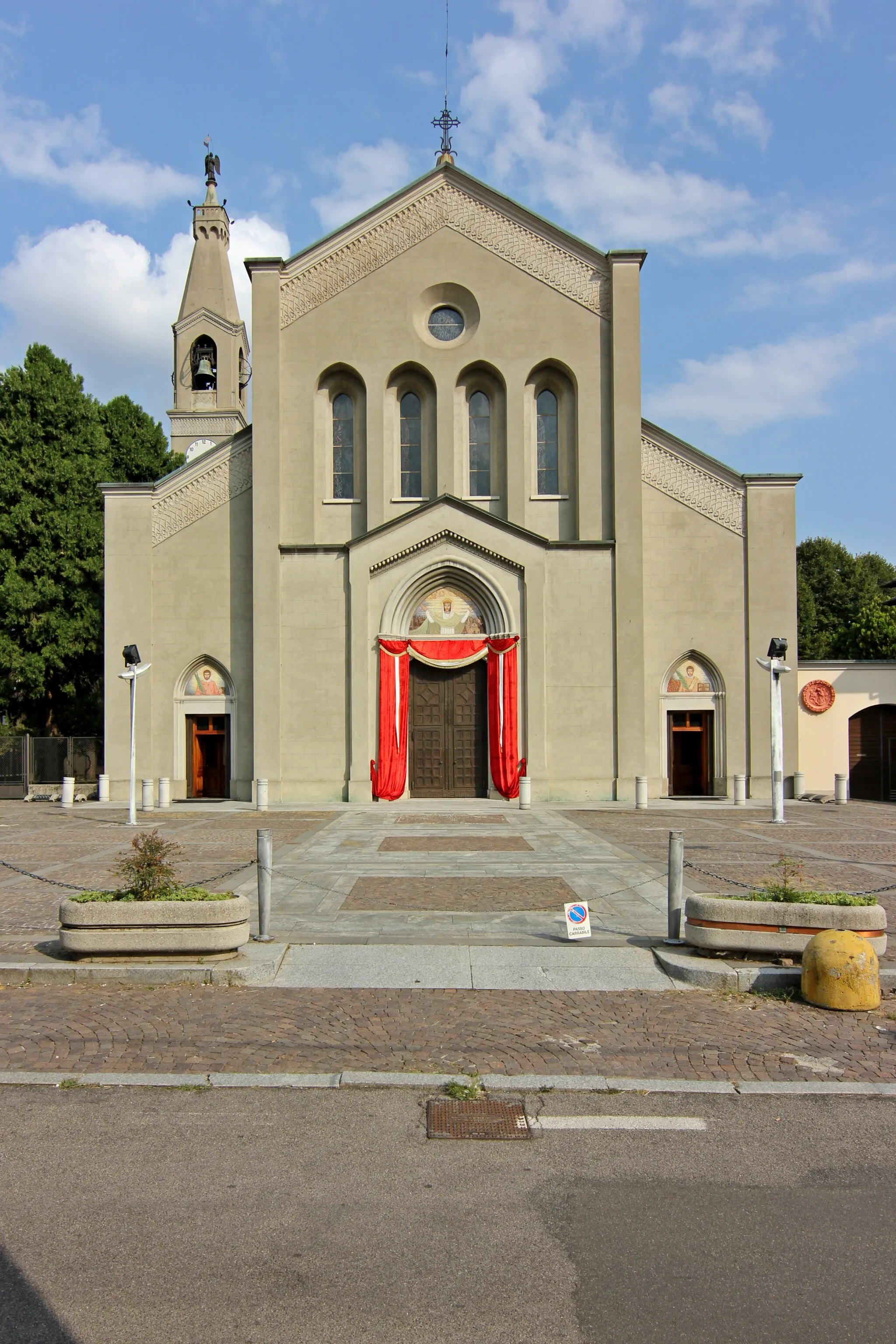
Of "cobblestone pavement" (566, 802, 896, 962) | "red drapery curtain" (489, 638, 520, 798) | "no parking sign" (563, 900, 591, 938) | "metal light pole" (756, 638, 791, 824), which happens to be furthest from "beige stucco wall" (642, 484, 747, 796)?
"no parking sign" (563, 900, 591, 938)

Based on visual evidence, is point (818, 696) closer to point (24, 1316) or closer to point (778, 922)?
point (778, 922)

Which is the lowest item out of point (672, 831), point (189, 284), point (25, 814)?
point (25, 814)

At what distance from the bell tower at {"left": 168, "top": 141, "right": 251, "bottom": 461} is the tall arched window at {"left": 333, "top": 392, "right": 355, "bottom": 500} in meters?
16.0

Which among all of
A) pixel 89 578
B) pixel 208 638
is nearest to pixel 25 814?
pixel 208 638

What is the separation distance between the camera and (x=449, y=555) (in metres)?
27.1

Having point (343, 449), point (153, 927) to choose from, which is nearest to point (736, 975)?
point (153, 927)

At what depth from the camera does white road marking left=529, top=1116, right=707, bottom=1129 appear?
18.4ft

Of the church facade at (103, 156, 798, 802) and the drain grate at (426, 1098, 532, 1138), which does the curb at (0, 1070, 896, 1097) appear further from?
the church facade at (103, 156, 798, 802)

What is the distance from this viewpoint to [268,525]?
2712 centimetres

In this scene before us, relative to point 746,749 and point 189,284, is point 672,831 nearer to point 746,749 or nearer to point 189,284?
point 746,749

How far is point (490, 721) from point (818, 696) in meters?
9.80

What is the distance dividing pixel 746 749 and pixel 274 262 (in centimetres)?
1878

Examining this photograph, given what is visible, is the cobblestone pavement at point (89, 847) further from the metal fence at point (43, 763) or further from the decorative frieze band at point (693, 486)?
the decorative frieze band at point (693, 486)

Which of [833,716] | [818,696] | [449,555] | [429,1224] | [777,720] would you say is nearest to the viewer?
[429,1224]
